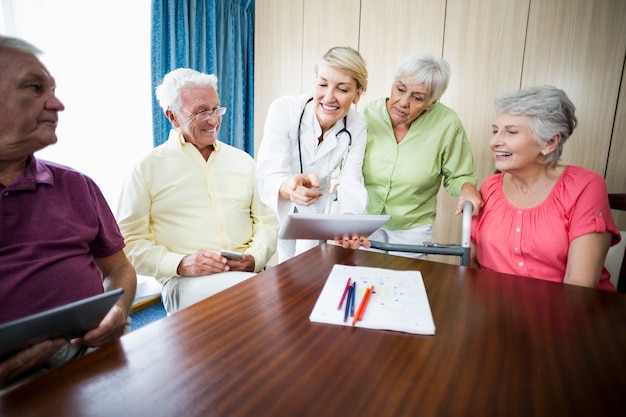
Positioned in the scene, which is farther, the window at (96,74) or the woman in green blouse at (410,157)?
the window at (96,74)

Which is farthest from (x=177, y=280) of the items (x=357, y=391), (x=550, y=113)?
(x=550, y=113)

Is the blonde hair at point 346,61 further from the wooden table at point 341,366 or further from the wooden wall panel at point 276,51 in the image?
the wooden wall panel at point 276,51

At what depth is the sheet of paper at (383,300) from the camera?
2.52 ft

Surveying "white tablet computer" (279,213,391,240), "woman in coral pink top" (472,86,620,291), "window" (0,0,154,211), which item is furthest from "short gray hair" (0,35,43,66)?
"woman in coral pink top" (472,86,620,291)

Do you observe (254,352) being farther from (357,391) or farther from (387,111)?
(387,111)

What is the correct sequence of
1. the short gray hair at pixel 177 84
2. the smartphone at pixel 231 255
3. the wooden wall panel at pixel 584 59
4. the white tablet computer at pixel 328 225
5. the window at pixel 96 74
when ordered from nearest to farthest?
the white tablet computer at pixel 328 225
the smartphone at pixel 231 255
the short gray hair at pixel 177 84
the window at pixel 96 74
the wooden wall panel at pixel 584 59

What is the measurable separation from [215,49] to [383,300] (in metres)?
2.78

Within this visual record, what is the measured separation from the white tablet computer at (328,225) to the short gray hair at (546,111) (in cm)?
65

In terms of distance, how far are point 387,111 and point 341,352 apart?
1.46 m

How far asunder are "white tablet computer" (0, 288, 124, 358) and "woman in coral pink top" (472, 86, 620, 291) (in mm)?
1269

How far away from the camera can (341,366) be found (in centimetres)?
63

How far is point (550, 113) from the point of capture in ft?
4.33

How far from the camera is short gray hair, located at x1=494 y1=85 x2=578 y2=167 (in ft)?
4.32

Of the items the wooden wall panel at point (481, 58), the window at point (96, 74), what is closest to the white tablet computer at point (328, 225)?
the window at point (96, 74)
